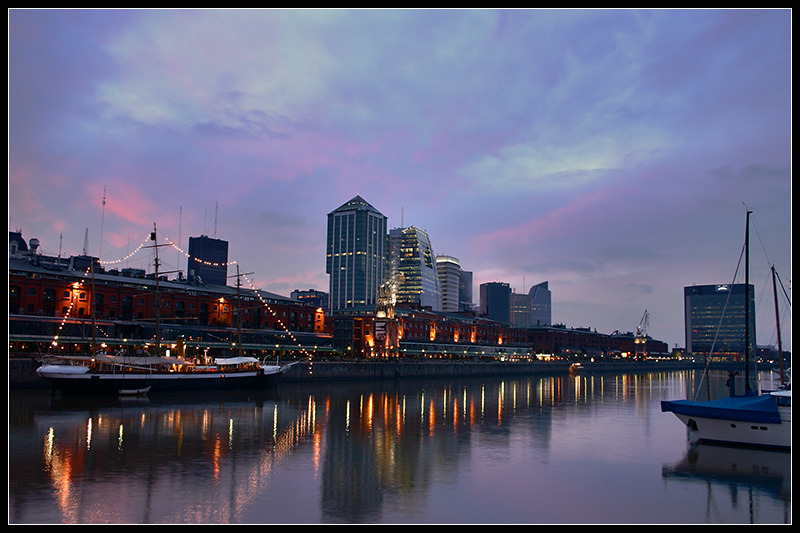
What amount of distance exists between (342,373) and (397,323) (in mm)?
56903

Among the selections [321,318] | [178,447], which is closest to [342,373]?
[321,318]

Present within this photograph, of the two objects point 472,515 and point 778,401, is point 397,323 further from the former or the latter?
point 472,515

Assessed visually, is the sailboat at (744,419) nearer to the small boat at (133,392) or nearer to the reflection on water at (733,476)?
the reflection on water at (733,476)

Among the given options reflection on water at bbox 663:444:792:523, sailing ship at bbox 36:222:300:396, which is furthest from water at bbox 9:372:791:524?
sailing ship at bbox 36:222:300:396

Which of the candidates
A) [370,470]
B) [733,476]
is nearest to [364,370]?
[370,470]

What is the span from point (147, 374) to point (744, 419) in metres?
69.1

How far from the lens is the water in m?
26.7

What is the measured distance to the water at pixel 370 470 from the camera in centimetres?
2669

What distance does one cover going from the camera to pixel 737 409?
42.8 metres

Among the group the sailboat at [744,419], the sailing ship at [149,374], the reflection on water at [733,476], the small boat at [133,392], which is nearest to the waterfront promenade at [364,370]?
the sailing ship at [149,374]

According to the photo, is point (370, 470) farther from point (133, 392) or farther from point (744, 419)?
point (133, 392)

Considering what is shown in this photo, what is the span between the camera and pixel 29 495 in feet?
91.1

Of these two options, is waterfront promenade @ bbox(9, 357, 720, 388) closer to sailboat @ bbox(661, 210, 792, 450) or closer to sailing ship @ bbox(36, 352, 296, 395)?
sailing ship @ bbox(36, 352, 296, 395)

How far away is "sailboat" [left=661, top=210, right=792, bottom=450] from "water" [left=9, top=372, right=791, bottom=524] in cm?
142
